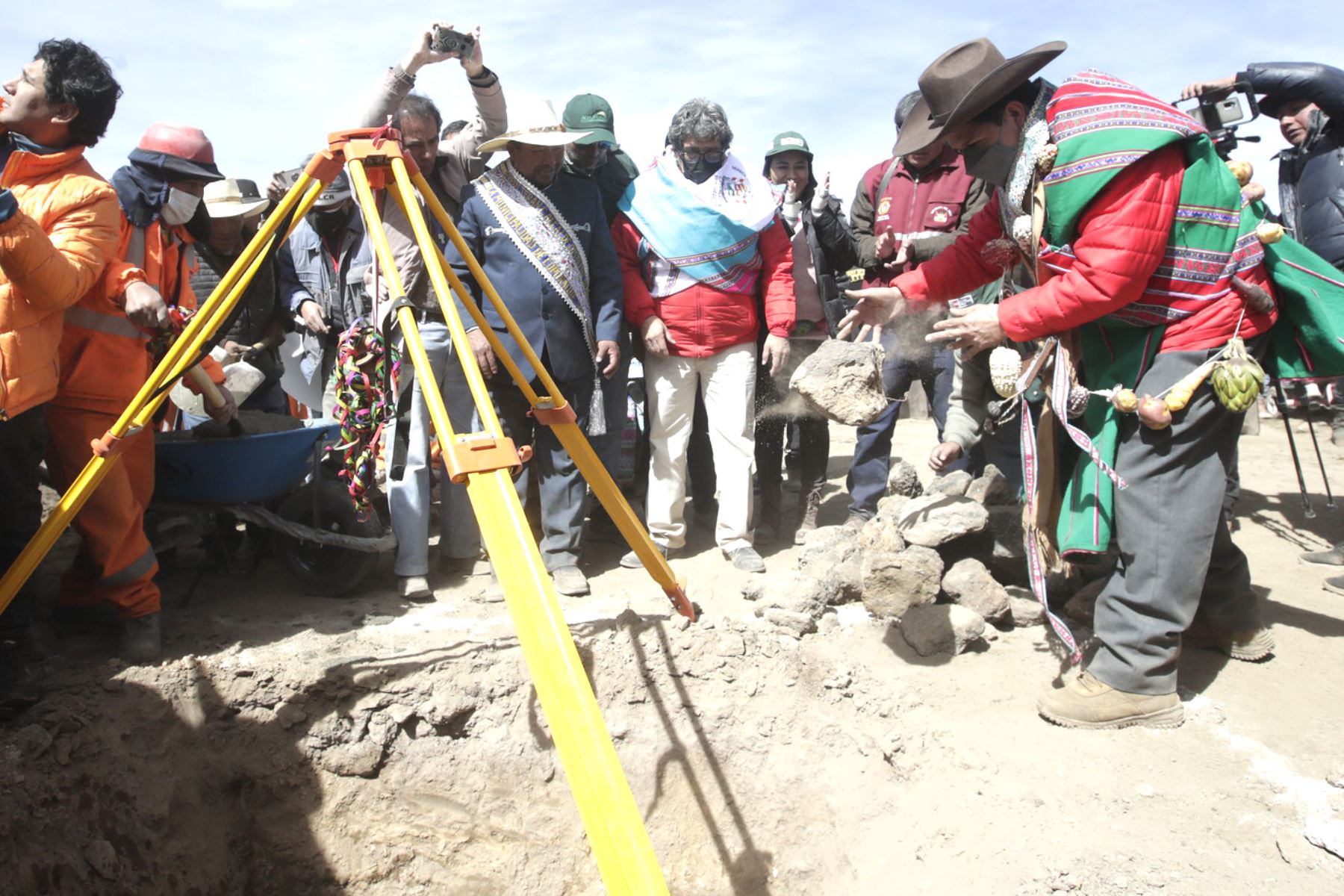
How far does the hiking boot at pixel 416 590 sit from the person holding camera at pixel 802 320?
6.26 feet

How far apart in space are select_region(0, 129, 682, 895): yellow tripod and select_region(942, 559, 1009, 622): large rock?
123 centimetres

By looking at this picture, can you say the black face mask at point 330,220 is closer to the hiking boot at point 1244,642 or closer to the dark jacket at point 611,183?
the dark jacket at point 611,183

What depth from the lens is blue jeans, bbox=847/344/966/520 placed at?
16.4ft

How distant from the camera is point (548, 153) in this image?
A: 13.7ft

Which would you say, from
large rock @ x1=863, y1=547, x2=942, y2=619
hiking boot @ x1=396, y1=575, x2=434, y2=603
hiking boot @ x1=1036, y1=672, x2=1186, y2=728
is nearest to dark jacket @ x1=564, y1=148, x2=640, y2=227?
hiking boot @ x1=396, y1=575, x2=434, y2=603

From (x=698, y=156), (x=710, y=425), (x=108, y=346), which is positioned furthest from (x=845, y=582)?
(x=108, y=346)

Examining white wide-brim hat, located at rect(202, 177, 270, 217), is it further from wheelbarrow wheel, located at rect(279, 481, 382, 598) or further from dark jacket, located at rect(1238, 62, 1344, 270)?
dark jacket, located at rect(1238, 62, 1344, 270)

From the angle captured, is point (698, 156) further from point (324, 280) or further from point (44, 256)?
point (44, 256)

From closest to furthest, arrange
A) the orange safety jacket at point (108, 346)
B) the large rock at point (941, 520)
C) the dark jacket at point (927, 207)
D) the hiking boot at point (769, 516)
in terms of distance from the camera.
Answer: the orange safety jacket at point (108, 346) < the large rock at point (941, 520) < the dark jacket at point (927, 207) < the hiking boot at point (769, 516)

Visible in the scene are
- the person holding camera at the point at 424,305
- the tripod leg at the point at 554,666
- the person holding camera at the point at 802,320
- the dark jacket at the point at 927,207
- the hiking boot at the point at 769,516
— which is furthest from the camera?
the hiking boot at the point at 769,516

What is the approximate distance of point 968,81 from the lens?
9.97ft

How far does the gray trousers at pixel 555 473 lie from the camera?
434cm

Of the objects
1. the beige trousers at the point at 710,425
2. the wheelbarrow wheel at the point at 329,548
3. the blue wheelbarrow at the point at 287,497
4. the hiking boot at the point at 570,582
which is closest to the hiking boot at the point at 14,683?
the blue wheelbarrow at the point at 287,497

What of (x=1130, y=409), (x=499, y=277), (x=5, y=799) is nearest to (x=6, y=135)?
(x=499, y=277)
